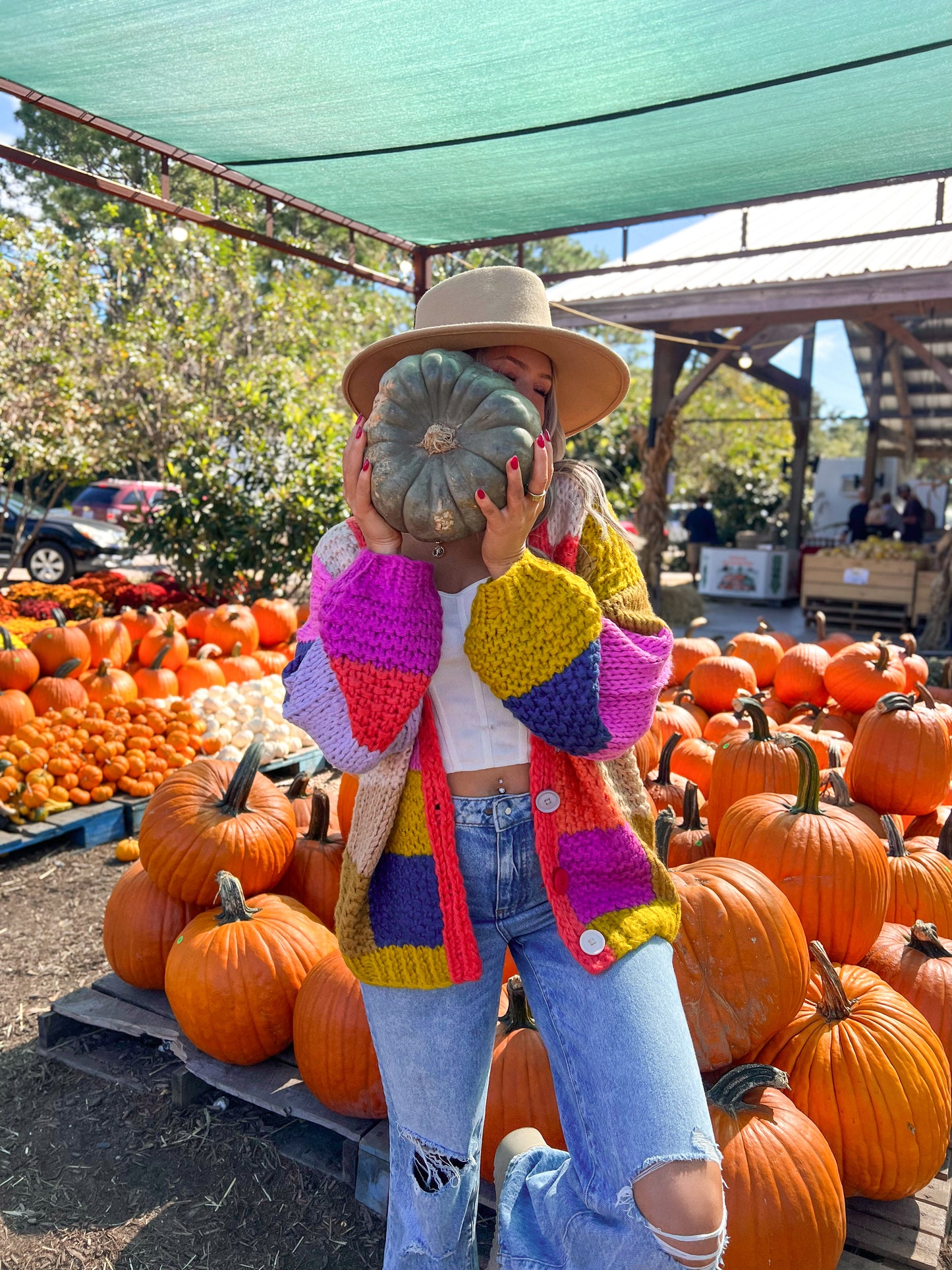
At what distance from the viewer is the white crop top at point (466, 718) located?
1.44 metres

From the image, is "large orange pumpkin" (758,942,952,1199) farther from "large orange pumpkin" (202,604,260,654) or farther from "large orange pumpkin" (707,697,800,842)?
"large orange pumpkin" (202,604,260,654)

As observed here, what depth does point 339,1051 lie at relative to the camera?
2262 mm

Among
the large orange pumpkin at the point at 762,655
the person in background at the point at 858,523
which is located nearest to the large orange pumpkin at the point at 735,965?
the large orange pumpkin at the point at 762,655

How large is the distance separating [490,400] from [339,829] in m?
2.61

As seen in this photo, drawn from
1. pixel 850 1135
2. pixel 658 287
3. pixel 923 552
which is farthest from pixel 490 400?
pixel 923 552

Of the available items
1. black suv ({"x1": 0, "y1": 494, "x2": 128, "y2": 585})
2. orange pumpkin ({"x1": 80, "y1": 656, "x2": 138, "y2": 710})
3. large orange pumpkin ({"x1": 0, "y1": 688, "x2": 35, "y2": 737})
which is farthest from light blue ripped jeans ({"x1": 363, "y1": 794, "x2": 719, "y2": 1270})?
black suv ({"x1": 0, "y1": 494, "x2": 128, "y2": 585})

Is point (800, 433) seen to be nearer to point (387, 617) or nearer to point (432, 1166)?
point (387, 617)

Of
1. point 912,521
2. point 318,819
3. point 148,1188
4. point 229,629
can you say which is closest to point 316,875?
point 318,819

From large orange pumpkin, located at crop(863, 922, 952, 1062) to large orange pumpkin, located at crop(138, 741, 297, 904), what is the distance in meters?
1.85

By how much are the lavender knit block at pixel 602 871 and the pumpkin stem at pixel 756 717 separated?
189cm

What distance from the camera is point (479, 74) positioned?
327 cm

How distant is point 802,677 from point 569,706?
391cm

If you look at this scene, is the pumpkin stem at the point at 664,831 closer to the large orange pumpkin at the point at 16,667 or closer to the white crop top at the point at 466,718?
the white crop top at the point at 466,718

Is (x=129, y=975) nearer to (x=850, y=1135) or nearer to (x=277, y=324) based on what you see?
(x=850, y=1135)
